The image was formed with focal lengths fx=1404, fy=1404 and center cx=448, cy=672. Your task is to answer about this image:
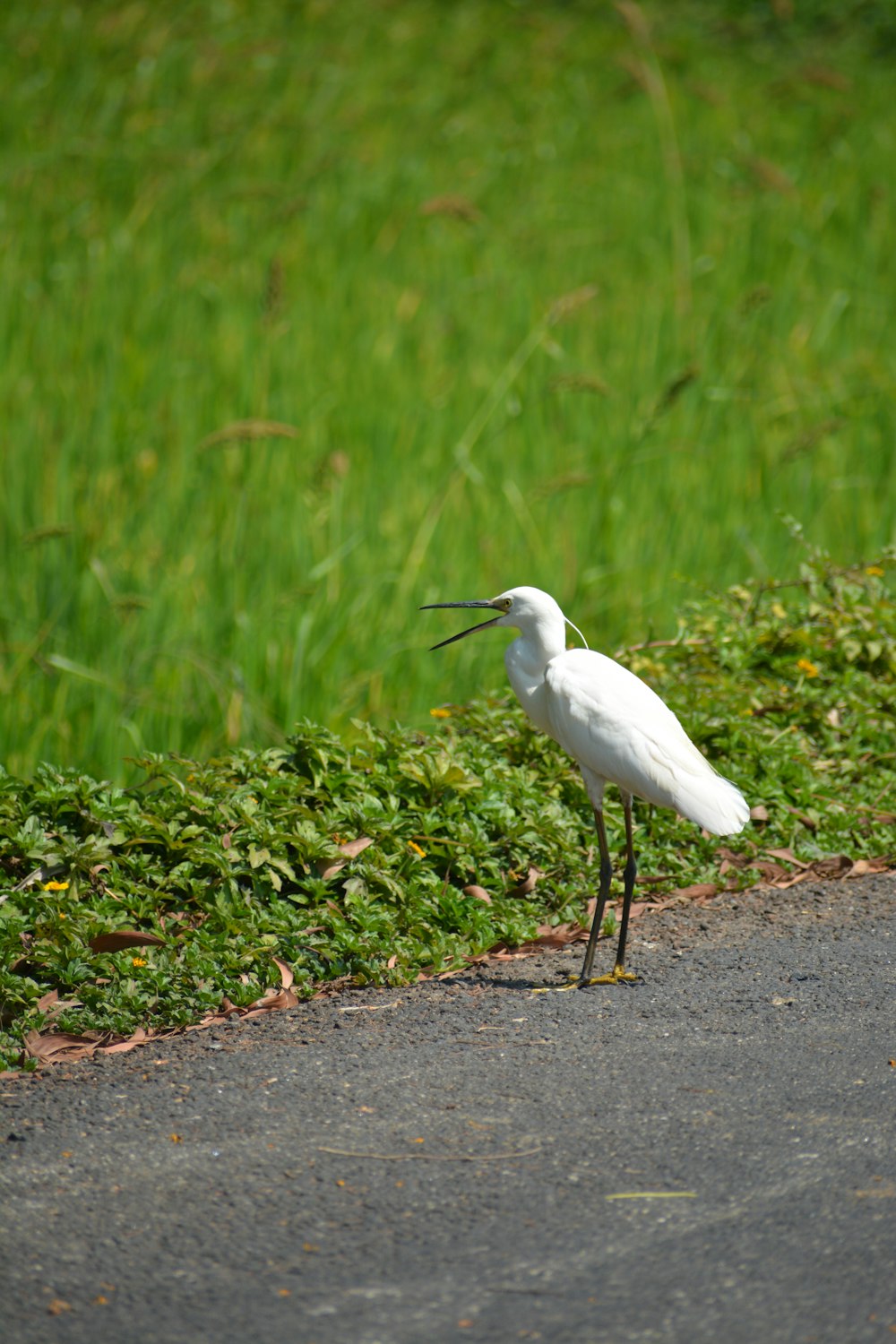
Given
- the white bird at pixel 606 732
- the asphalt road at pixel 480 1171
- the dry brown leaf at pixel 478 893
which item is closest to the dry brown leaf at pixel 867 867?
the asphalt road at pixel 480 1171

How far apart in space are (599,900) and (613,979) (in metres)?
0.24

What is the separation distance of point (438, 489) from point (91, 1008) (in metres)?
4.06

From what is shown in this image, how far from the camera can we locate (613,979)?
3.99m

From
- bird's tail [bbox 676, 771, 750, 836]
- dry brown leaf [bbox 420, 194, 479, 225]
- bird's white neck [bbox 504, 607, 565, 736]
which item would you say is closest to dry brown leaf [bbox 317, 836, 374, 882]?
bird's white neck [bbox 504, 607, 565, 736]

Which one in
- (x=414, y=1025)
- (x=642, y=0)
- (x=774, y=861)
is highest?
(x=642, y=0)

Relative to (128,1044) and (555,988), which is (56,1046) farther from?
(555,988)

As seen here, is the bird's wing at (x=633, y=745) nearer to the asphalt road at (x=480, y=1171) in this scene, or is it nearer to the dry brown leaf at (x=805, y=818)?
the asphalt road at (x=480, y=1171)

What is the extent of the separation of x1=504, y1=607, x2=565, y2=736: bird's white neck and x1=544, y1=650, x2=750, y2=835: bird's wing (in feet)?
0.21

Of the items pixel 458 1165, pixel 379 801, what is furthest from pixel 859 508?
pixel 458 1165

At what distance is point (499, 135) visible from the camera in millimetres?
11609

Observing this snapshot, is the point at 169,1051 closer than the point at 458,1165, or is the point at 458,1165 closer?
the point at 458,1165

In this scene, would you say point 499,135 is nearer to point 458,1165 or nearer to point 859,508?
point 859,508

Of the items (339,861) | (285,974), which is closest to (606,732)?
(339,861)

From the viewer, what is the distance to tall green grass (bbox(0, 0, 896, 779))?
5.88m
